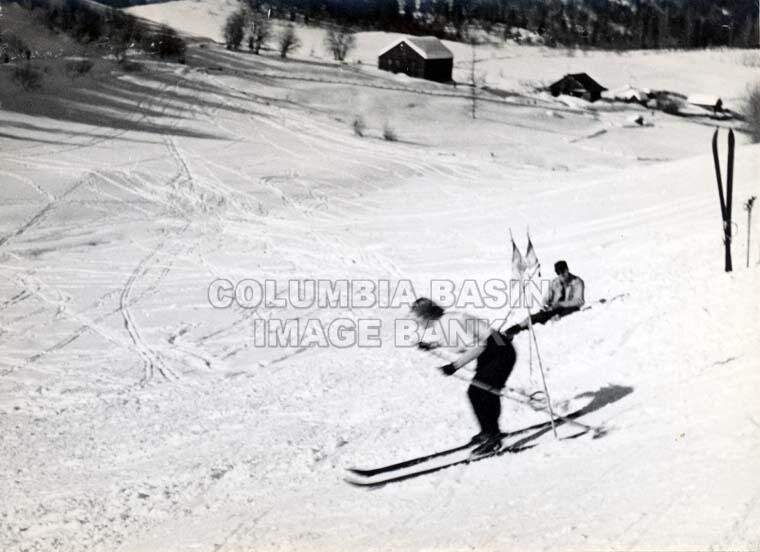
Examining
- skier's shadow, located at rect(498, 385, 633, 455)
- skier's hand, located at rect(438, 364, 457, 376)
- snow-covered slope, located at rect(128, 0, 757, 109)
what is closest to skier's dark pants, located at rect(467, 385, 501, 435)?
skier's shadow, located at rect(498, 385, 633, 455)

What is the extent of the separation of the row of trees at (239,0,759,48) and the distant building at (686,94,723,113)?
1254mm

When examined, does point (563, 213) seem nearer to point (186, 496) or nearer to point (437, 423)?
point (437, 423)

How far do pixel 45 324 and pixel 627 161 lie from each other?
51.0ft

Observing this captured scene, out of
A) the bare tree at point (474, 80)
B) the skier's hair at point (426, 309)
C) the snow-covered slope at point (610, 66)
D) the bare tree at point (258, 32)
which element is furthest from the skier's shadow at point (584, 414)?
the bare tree at point (258, 32)

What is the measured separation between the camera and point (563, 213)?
16547mm

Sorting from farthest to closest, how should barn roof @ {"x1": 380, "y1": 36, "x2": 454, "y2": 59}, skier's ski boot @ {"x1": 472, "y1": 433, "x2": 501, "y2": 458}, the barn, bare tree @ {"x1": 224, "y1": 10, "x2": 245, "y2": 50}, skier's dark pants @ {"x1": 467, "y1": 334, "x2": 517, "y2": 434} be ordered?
bare tree @ {"x1": 224, "y1": 10, "x2": 245, "y2": 50} < the barn < barn roof @ {"x1": 380, "y1": 36, "x2": 454, "y2": 59} < skier's dark pants @ {"x1": 467, "y1": 334, "x2": 517, "y2": 434} < skier's ski boot @ {"x1": 472, "y1": 433, "x2": 501, "y2": 458}

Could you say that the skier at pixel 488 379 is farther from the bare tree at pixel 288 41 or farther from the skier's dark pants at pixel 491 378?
the bare tree at pixel 288 41

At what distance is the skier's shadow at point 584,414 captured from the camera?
7660 millimetres

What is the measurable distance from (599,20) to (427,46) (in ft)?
27.0

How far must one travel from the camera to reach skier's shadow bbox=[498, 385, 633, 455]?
766 cm

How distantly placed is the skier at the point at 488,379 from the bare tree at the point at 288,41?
21.8 meters

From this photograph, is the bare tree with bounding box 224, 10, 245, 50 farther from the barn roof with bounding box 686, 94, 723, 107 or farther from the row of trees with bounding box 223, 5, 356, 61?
the barn roof with bounding box 686, 94, 723, 107

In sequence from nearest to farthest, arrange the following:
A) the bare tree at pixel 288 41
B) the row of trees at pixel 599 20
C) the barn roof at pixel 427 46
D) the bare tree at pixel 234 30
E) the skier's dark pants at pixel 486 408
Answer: the skier's dark pants at pixel 486 408
the row of trees at pixel 599 20
the barn roof at pixel 427 46
the bare tree at pixel 288 41
the bare tree at pixel 234 30

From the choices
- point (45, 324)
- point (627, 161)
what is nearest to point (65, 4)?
point (45, 324)
